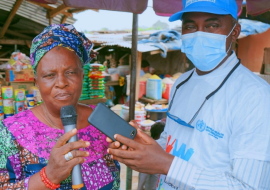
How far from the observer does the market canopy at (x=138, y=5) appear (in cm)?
251

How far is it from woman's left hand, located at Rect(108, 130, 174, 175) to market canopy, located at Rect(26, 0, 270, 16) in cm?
189

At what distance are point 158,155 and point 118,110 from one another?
222 inches

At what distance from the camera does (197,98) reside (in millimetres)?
1544

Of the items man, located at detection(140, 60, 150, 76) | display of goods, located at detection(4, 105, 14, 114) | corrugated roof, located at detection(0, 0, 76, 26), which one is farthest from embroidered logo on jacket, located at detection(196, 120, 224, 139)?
man, located at detection(140, 60, 150, 76)

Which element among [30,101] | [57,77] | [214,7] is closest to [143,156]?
[57,77]

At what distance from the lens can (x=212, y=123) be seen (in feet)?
4.33

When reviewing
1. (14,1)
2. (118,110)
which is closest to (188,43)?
(118,110)

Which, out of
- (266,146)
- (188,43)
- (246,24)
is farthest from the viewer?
(246,24)

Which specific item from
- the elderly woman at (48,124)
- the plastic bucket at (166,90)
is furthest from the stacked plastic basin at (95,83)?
the plastic bucket at (166,90)

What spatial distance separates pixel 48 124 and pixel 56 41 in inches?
19.9

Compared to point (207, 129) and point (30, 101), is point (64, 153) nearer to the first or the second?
point (207, 129)

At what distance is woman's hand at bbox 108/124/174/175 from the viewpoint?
1.07m

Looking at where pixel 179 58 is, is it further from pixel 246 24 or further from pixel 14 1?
pixel 14 1

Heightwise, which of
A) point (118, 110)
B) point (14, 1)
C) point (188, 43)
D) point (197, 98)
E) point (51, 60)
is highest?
point (14, 1)
